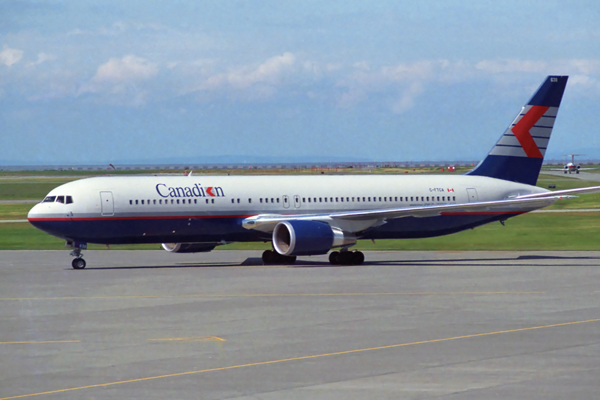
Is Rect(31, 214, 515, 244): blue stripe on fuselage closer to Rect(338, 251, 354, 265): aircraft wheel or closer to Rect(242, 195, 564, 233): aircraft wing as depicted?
Rect(242, 195, 564, 233): aircraft wing

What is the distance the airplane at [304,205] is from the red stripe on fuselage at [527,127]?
2.0 inches

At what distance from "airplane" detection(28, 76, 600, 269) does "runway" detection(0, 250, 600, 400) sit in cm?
209

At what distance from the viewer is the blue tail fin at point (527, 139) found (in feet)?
139

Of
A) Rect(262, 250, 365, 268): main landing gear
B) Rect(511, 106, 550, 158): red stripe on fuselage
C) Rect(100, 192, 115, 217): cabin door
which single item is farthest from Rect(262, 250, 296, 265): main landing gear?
Rect(511, 106, 550, 158): red stripe on fuselage

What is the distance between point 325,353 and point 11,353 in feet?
21.0

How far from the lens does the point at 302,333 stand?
Answer: 63.1 feet

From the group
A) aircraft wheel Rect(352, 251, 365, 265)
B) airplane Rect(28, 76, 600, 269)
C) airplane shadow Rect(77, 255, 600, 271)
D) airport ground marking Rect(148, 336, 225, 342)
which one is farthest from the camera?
aircraft wheel Rect(352, 251, 365, 265)

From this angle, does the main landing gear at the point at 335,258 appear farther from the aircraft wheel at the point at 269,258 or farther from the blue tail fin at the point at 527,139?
the blue tail fin at the point at 527,139

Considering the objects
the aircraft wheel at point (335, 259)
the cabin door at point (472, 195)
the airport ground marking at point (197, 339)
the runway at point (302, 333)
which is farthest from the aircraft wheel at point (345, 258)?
the airport ground marking at point (197, 339)

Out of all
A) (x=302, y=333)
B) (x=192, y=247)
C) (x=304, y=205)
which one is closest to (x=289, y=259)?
(x=304, y=205)

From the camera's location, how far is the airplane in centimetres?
3541

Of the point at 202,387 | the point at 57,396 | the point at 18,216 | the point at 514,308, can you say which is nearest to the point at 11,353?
the point at 57,396

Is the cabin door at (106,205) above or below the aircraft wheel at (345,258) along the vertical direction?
above

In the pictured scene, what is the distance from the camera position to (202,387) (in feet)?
45.9
